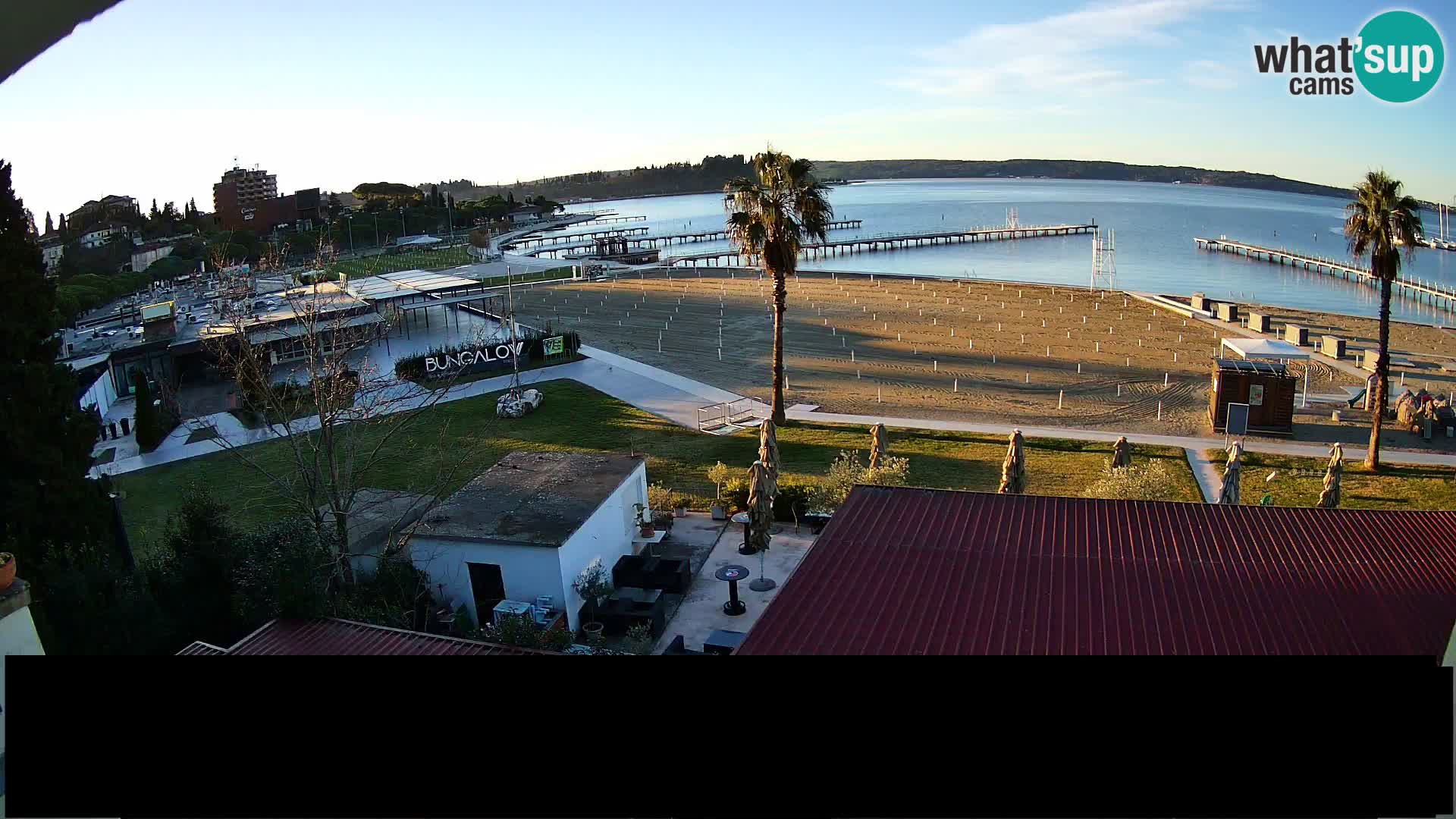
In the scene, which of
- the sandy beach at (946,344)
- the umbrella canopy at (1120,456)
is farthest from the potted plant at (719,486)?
the umbrella canopy at (1120,456)

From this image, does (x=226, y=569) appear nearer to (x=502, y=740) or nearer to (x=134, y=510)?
(x=134, y=510)

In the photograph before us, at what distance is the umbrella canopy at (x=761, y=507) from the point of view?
1538 centimetres

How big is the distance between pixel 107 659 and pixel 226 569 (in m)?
11.8

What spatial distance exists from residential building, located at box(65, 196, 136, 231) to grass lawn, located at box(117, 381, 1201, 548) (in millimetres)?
42872

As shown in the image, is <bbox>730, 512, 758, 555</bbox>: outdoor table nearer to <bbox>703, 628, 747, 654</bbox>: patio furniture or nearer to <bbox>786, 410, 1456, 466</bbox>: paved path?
<bbox>703, 628, 747, 654</bbox>: patio furniture

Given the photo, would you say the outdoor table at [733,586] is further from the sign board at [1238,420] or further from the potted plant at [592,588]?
the sign board at [1238,420]

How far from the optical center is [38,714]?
44.2 inches

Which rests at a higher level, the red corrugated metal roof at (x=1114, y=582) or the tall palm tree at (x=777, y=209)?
the tall palm tree at (x=777, y=209)

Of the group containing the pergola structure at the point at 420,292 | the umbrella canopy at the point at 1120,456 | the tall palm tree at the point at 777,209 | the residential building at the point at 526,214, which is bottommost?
the umbrella canopy at the point at 1120,456

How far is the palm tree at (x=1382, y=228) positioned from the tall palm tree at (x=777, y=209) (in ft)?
39.5

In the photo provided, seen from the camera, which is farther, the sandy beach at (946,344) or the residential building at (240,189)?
the residential building at (240,189)

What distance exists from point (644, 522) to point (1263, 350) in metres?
20.8

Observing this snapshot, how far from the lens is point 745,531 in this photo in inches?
664

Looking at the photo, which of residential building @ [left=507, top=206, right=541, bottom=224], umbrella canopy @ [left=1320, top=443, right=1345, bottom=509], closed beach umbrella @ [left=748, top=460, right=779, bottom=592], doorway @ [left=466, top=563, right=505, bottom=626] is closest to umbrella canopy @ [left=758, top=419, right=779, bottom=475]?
closed beach umbrella @ [left=748, top=460, right=779, bottom=592]
